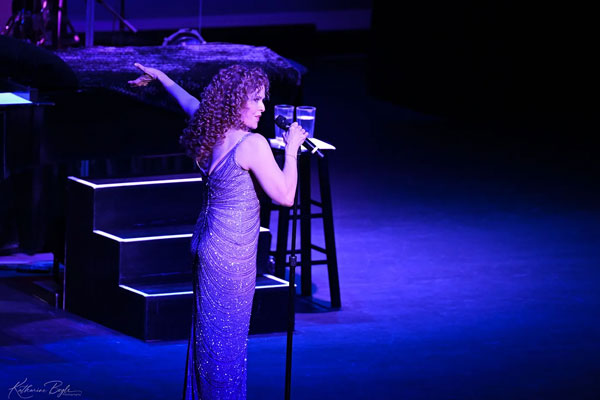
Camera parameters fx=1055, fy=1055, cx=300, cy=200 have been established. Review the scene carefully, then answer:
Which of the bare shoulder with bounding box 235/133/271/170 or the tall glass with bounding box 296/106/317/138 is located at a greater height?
the tall glass with bounding box 296/106/317/138

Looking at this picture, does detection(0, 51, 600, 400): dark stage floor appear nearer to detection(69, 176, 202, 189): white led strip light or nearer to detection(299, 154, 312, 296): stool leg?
detection(299, 154, 312, 296): stool leg

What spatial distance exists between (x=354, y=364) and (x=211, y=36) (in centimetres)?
930

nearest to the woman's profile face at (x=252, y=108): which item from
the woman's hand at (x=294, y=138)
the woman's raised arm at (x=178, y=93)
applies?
the woman's hand at (x=294, y=138)

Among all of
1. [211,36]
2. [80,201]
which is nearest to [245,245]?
[80,201]

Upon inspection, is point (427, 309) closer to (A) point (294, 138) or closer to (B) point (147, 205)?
(B) point (147, 205)

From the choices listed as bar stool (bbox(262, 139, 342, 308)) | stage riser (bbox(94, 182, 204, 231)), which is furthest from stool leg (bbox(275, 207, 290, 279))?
stage riser (bbox(94, 182, 204, 231))

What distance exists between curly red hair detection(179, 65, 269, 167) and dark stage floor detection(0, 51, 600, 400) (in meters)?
1.24

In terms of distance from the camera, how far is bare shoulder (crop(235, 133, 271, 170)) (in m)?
3.45

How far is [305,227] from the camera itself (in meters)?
5.56

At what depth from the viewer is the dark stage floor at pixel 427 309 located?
4449 millimetres

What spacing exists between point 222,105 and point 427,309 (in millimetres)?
2290

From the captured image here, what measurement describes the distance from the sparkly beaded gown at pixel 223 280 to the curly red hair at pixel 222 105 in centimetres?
7

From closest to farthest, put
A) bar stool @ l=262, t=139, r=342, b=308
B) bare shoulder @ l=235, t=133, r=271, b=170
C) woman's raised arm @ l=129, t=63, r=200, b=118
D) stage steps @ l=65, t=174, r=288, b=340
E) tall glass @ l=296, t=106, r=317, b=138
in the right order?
bare shoulder @ l=235, t=133, r=271, b=170 → woman's raised arm @ l=129, t=63, r=200, b=118 → stage steps @ l=65, t=174, r=288, b=340 → tall glass @ l=296, t=106, r=317, b=138 → bar stool @ l=262, t=139, r=342, b=308

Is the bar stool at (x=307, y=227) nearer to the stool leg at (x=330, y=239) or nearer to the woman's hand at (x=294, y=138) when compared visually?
the stool leg at (x=330, y=239)
